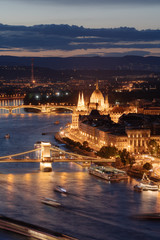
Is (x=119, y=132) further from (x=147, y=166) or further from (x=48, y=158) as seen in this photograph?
(x=147, y=166)

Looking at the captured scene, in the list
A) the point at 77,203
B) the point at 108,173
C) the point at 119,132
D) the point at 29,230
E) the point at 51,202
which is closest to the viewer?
the point at 29,230

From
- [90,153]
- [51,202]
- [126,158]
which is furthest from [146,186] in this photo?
[90,153]

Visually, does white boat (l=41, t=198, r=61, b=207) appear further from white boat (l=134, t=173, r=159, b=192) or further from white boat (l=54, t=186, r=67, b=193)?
white boat (l=134, t=173, r=159, b=192)

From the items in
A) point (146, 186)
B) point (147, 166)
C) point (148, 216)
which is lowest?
point (148, 216)

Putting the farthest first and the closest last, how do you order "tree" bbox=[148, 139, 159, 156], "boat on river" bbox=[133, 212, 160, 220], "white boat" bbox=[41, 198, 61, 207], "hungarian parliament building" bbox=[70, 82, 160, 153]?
"hungarian parliament building" bbox=[70, 82, 160, 153] → "tree" bbox=[148, 139, 159, 156] → "white boat" bbox=[41, 198, 61, 207] → "boat on river" bbox=[133, 212, 160, 220]

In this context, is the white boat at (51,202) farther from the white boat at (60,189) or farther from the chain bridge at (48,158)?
the chain bridge at (48,158)

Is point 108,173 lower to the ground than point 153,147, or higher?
lower


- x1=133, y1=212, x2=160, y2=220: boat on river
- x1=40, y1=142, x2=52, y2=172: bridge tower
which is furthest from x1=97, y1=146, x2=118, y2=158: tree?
x1=133, y1=212, x2=160, y2=220: boat on river
